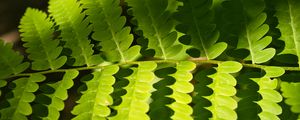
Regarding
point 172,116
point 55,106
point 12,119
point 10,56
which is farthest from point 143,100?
point 10,56

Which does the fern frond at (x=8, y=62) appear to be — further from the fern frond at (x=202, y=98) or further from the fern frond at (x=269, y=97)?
the fern frond at (x=269, y=97)

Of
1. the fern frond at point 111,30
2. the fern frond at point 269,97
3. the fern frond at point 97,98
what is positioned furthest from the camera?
the fern frond at point 111,30

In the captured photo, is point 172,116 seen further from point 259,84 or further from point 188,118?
point 259,84

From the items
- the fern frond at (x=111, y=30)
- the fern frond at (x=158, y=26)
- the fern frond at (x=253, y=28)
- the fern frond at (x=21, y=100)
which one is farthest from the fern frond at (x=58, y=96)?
the fern frond at (x=253, y=28)

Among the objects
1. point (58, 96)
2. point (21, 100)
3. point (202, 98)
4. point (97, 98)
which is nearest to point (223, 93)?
point (202, 98)

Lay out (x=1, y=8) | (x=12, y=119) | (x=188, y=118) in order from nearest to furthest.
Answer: (x=188, y=118), (x=12, y=119), (x=1, y=8)
